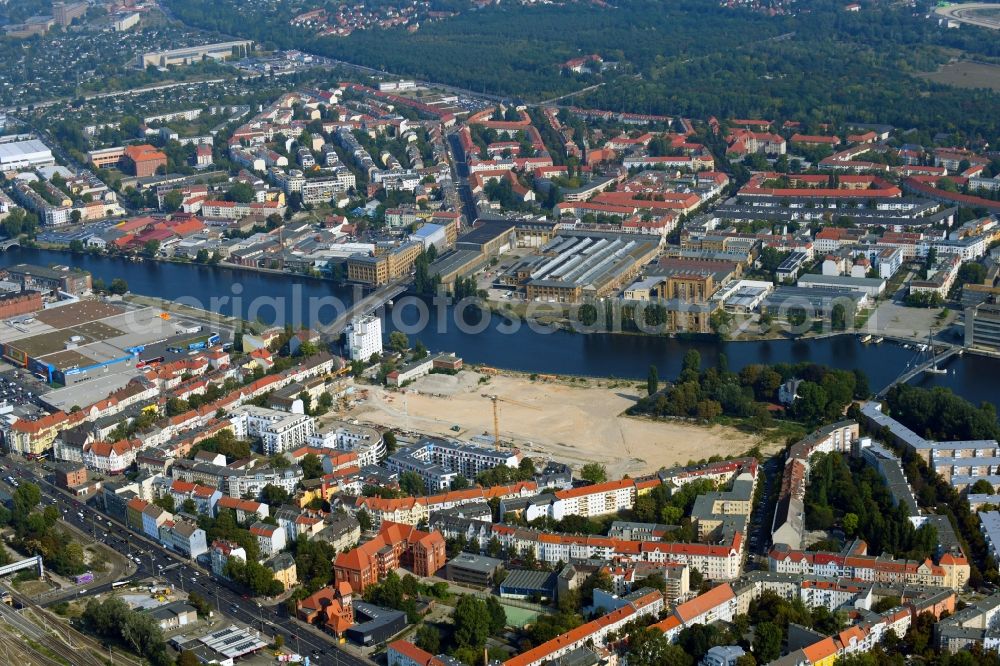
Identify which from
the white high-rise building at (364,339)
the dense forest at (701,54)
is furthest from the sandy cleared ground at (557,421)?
the dense forest at (701,54)

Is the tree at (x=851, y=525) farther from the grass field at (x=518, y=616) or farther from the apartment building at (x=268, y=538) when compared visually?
the apartment building at (x=268, y=538)

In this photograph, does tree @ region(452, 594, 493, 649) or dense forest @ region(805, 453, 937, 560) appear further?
dense forest @ region(805, 453, 937, 560)

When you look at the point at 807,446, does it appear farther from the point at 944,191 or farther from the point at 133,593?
the point at 944,191

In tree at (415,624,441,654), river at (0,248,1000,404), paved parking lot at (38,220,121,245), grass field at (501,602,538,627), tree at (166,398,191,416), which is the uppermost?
tree at (415,624,441,654)

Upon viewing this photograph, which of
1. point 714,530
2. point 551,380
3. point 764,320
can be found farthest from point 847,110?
point 714,530

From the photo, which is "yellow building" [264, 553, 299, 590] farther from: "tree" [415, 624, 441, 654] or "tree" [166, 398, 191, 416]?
"tree" [166, 398, 191, 416]

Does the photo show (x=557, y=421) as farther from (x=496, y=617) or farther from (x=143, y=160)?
(x=143, y=160)

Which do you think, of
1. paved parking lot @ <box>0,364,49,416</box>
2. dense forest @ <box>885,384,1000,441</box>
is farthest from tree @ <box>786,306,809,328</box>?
paved parking lot @ <box>0,364,49,416</box>
